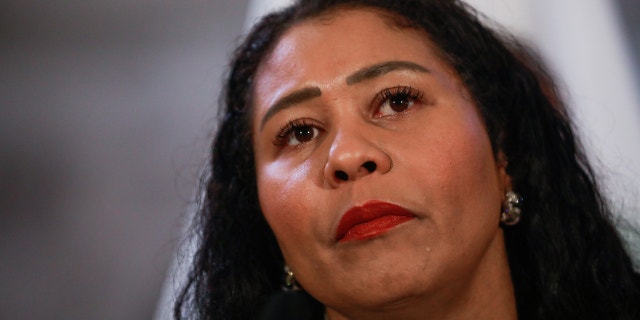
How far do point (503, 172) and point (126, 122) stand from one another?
1.63m

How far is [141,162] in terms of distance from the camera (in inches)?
108

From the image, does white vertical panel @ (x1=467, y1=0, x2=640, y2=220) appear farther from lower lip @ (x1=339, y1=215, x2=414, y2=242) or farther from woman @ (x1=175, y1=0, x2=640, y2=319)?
lower lip @ (x1=339, y1=215, x2=414, y2=242)

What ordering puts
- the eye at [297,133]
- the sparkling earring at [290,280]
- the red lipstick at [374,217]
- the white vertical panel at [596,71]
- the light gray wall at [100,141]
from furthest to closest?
1. the light gray wall at [100,141]
2. the white vertical panel at [596,71]
3. the sparkling earring at [290,280]
4. the eye at [297,133]
5. the red lipstick at [374,217]

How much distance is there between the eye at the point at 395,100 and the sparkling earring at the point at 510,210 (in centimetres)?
33

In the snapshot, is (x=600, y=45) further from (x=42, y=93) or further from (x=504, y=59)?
(x=42, y=93)

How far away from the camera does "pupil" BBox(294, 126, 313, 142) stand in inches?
65.7

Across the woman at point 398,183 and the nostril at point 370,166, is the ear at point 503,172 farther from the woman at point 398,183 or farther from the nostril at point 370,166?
the nostril at point 370,166

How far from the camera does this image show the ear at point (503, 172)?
66.2 inches

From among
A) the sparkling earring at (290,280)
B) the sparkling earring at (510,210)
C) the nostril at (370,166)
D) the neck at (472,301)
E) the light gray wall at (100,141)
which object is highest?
the nostril at (370,166)

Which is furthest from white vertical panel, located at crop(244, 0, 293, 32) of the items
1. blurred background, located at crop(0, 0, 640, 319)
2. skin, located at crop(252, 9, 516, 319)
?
skin, located at crop(252, 9, 516, 319)

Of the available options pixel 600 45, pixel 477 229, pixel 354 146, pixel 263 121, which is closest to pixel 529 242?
pixel 477 229

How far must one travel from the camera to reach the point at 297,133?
1.68 m

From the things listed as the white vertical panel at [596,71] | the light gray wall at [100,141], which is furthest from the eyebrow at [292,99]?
the white vertical panel at [596,71]

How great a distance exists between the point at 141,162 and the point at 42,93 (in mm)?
466
